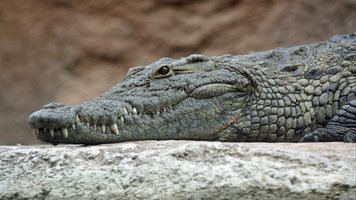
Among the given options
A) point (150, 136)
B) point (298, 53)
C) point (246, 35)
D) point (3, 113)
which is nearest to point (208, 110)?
point (150, 136)

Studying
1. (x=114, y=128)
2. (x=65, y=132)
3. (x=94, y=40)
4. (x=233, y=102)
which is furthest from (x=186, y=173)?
(x=94, y=40)

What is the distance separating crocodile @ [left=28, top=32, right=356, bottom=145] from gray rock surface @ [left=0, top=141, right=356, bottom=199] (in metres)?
0.38

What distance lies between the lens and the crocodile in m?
2.19

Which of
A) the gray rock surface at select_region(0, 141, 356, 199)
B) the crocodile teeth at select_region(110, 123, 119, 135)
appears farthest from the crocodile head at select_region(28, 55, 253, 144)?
the gray rock surface at select_region(0, 141, 356, 199)

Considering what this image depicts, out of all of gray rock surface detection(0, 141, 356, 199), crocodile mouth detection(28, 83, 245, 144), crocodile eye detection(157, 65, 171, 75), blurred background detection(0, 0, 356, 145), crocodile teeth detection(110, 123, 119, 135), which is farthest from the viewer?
blurred background detection(0, 0, 356, 145)

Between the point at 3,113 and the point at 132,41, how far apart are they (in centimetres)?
278

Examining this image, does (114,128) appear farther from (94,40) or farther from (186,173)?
(94,40)

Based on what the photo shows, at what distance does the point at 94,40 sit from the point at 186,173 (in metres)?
4.71

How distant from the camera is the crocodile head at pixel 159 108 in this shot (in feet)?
6.74

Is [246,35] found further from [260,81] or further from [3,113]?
[3,113]

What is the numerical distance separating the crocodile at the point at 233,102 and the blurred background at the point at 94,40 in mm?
2853

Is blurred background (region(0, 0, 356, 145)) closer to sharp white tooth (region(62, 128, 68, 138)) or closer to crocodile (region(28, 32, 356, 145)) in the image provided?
crocodile (region(28, 32, 356, 145))

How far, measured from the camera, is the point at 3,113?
575cm

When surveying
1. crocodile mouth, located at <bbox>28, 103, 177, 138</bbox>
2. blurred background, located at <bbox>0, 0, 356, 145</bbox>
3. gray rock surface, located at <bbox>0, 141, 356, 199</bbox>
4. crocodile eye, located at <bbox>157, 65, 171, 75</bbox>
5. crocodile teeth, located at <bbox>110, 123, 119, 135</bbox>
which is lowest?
gray rock surface, located at <bbox>0, 141, 356, 199</bbox>
